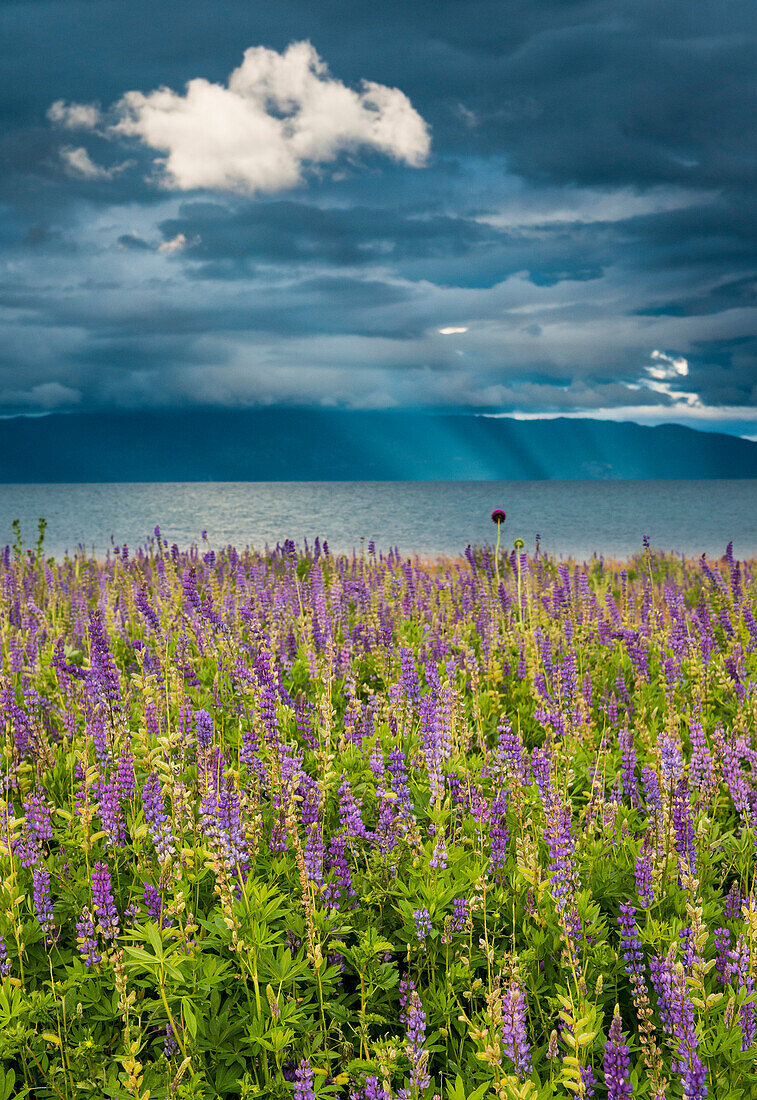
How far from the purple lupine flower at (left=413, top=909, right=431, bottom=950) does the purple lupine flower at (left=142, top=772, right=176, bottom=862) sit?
3.76ft

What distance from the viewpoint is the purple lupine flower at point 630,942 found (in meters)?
3.31

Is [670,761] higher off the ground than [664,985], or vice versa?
[670,761]

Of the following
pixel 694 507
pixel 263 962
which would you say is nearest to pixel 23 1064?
pixel 263 962

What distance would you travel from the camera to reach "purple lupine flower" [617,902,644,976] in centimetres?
331

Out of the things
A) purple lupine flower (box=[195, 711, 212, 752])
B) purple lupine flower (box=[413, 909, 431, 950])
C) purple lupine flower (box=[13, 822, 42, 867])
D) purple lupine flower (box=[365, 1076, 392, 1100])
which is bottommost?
purple lupine flower (box=[365, 1076, 392, 1100])

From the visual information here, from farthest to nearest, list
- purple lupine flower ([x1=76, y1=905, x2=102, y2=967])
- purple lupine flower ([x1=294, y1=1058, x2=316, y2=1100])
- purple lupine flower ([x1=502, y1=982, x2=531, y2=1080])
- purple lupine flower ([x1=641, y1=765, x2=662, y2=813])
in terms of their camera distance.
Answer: purple lupine flower ([x1=641, y1=765, x2=662, y2=813]), purple lupine flower ([x1=76, y1=905, x2=102, y2=967]), purple lupine flower ([x1=294, y1=1058, x2=316, y2=1100]), purple lupine flower ([x1=502, y1=982, x2=531, y2=1080])

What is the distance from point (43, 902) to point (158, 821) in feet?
2.72

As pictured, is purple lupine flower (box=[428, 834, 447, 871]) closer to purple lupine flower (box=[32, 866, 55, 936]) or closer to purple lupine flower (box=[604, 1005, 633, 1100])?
purple lupine flower (box=[604, 1005, 633, 1100])

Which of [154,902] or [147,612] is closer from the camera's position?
[154,902]

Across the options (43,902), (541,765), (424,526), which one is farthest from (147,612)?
(424,526)

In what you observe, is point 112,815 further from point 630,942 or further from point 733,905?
point 733,905

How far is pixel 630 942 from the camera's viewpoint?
11.0 feet

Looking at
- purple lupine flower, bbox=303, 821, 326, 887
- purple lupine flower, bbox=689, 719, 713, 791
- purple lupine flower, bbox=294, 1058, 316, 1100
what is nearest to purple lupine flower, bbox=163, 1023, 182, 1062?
purple lupine flower, bbox=294, 1058, 316, 1100

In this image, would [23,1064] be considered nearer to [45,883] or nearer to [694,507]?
[45,883]
